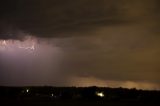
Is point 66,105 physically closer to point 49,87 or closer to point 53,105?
point 53,105

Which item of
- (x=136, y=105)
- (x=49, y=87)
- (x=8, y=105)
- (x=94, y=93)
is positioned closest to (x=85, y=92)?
(x=94, y=93)

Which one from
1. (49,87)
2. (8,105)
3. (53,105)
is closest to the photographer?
(8,105)

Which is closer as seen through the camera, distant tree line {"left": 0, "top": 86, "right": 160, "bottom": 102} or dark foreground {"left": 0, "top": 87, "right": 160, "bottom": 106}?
dark foreground {"left": 0, "top": 87, "right": 160, "bottom": 106}

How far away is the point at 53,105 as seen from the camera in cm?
8181

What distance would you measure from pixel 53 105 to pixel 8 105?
9.81 meters

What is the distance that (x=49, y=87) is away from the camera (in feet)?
633

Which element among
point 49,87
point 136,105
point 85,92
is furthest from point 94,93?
point 49,87

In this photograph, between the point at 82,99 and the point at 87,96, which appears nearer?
the point at 82,99

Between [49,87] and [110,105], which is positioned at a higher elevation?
[49,87]

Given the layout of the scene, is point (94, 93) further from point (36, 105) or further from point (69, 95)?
point (36, 105)

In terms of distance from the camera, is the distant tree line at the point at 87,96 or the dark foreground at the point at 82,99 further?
the distant tree line at the point at 87,96

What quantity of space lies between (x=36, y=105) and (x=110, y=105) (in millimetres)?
16091

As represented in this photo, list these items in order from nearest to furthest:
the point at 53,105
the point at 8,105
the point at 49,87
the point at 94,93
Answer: the point at 8,105, the point at 53,105, the point at 94,93, the point at 49,87

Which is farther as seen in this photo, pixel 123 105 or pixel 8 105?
pixel 123 105
